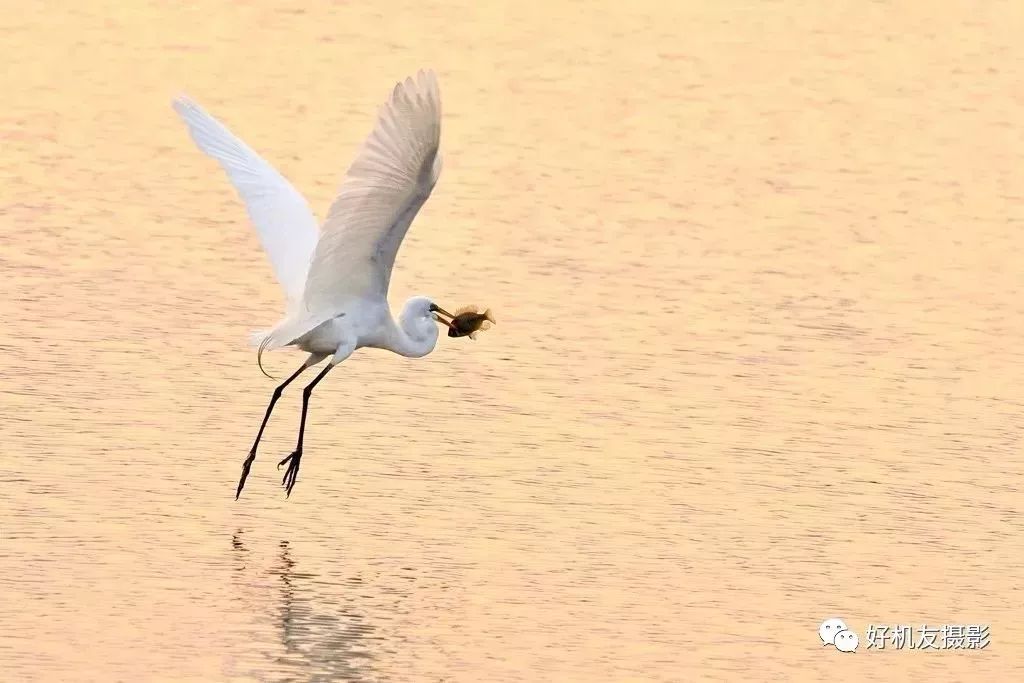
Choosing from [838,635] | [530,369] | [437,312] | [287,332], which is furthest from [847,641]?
[530,369]

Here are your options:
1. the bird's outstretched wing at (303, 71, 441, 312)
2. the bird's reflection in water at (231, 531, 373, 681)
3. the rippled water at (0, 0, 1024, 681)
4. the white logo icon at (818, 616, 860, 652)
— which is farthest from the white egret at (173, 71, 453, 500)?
the white logo icon at (818, 616, 860, 652)

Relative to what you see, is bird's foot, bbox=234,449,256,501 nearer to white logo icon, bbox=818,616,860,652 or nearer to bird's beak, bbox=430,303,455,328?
bird's beak, bbox=430,303,455,328

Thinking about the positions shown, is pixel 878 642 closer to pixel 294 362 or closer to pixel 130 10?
pixel 294 362

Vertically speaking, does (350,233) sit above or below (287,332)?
above

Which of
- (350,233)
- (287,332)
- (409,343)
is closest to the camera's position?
(350,233)

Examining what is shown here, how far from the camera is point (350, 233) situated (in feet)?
29.8

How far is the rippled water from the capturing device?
793 centimetres

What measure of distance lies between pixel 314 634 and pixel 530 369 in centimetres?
401

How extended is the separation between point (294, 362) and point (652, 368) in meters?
1.87

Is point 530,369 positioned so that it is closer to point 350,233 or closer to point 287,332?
point 287,332

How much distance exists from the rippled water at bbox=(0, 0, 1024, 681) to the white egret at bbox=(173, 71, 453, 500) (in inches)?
19.0

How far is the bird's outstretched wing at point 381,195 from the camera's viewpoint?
832 centimetres

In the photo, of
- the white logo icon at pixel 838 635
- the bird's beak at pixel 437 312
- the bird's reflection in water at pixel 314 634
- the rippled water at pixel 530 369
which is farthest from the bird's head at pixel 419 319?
the white logo icon at pixel 838 635

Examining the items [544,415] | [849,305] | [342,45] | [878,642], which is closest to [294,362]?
[544,415]
